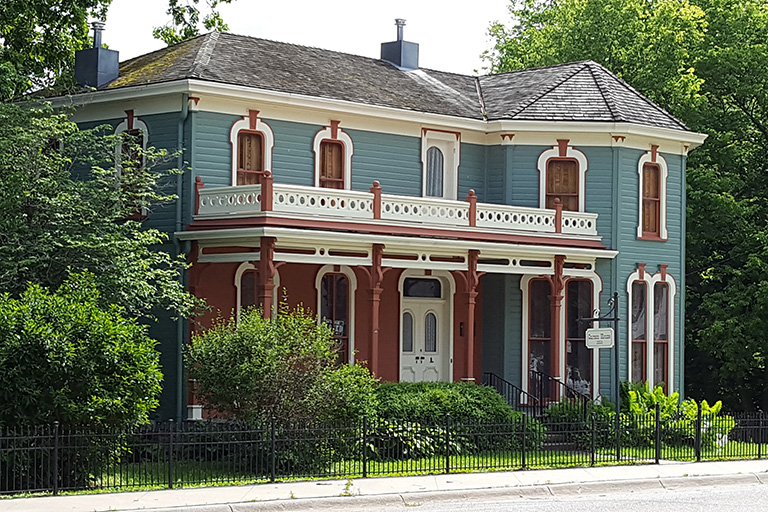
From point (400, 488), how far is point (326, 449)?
232 centimetres

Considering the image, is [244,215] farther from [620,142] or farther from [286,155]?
[620,142]

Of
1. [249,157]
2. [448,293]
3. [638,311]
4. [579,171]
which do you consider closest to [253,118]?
[249,157]

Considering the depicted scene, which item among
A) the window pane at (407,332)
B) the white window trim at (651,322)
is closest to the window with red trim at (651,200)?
the white window trim at (651,322)

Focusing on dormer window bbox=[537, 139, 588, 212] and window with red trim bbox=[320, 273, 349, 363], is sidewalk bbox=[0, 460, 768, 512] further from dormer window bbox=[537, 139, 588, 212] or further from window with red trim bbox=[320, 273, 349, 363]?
dormer window bbox=[537, 139, 588, 212]

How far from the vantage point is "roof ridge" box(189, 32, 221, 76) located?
27281mm

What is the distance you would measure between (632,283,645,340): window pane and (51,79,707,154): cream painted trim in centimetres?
348

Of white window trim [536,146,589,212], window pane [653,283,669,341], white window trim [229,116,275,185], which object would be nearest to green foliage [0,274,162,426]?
white window trim [229,116,275,185]

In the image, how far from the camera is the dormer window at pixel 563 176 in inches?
1222

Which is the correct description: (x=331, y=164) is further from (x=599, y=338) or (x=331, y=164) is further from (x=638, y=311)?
(x=638, y=311)

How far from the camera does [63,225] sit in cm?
2341

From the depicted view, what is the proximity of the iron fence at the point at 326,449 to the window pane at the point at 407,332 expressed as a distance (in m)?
3.92

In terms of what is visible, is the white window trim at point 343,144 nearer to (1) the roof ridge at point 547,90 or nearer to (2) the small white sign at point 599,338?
(1) the roof ridge at point 547,90

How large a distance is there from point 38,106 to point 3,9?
7.10 m

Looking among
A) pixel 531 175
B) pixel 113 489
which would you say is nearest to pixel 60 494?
pixel 113 489
